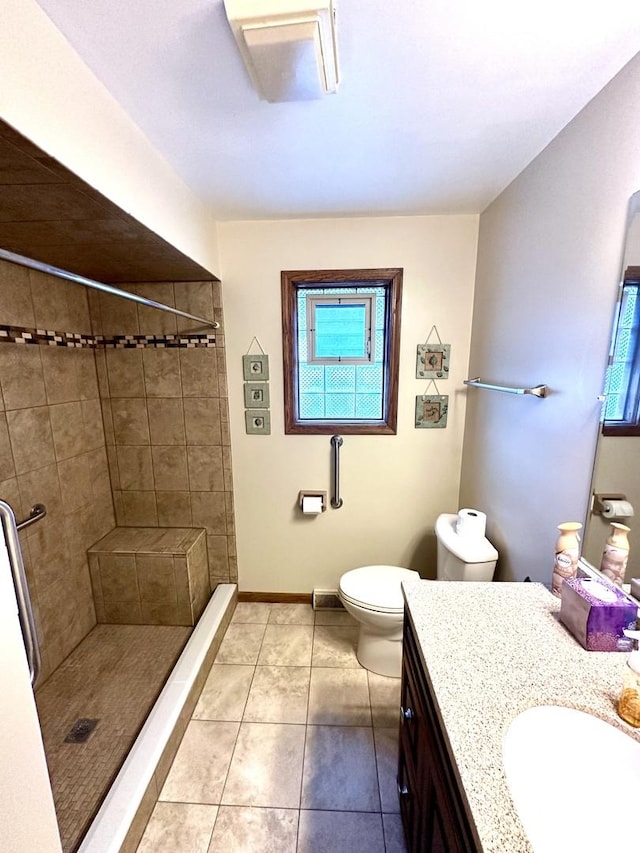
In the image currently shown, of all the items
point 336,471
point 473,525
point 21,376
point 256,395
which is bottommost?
point 473,525

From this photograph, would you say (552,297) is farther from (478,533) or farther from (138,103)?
(138,103)

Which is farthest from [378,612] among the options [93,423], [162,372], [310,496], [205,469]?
[93,423]

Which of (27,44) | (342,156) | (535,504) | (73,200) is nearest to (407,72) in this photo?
(342,156)

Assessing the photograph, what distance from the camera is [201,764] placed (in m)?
1.42

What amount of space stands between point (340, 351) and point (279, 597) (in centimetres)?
167

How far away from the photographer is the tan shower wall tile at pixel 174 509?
2221mm

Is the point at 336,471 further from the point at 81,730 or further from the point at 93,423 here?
the point at 81,730

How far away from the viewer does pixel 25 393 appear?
63.9 inches

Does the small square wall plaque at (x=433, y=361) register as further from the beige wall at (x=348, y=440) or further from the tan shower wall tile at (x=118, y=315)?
the tan shower wall tile at (x=118, y=315)

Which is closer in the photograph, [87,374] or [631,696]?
[631,696]

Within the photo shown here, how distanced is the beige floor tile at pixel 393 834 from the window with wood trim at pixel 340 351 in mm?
1618

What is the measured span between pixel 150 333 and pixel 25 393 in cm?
69

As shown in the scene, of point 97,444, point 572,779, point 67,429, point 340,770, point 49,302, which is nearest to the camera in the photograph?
point 572,779

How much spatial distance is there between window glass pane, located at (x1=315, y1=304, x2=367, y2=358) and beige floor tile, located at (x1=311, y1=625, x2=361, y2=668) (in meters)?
1.67
